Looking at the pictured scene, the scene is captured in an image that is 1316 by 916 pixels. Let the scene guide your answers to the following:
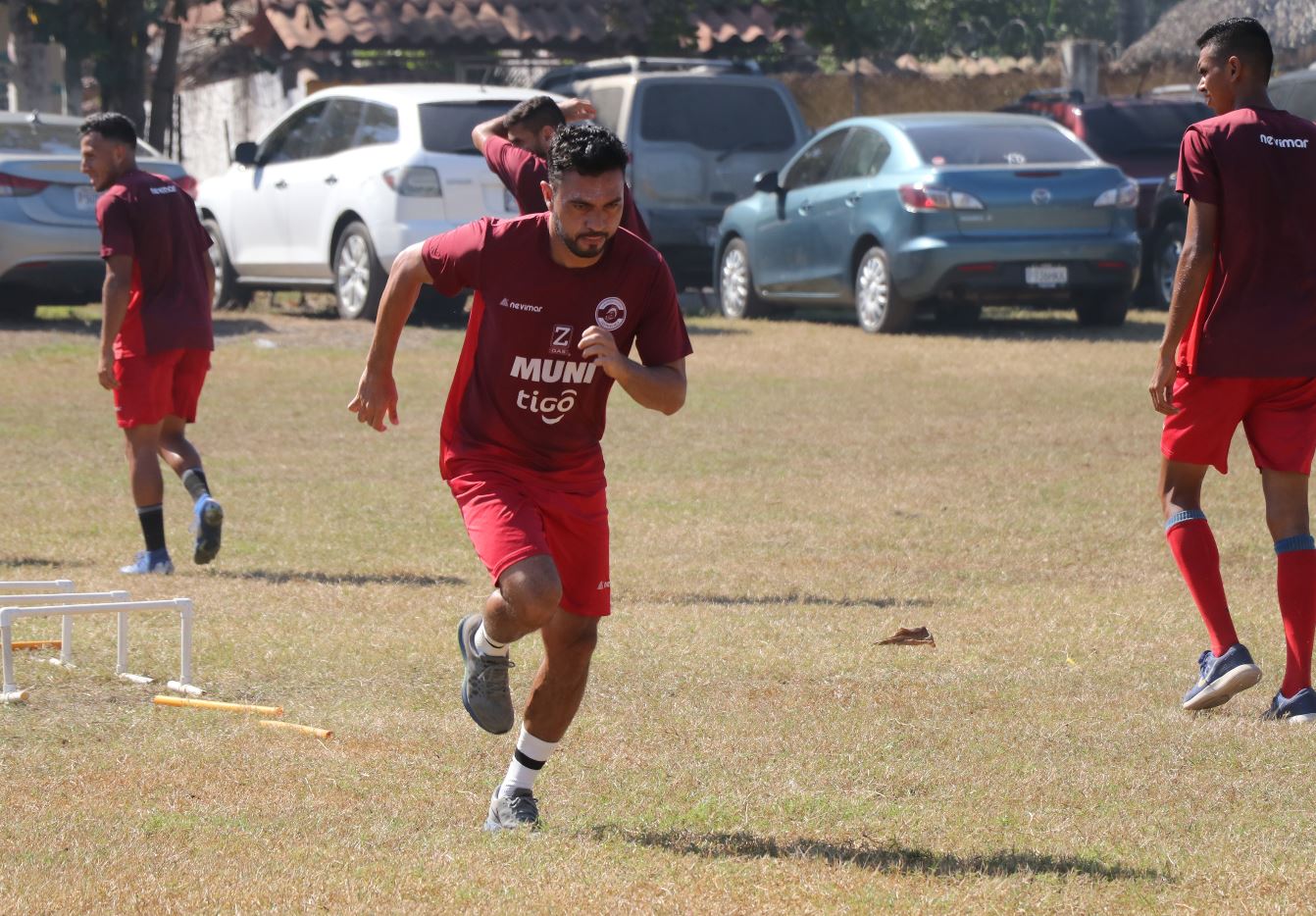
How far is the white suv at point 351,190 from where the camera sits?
644 inches

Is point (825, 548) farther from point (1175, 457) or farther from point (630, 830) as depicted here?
point (630, 830)

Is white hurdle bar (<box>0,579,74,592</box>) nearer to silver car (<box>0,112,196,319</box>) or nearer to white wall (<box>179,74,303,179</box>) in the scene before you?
silver car (<box>0,112,196,319</box>)

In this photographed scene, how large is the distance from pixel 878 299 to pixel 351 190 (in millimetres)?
4479

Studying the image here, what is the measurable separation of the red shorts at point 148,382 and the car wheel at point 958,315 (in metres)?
10.3

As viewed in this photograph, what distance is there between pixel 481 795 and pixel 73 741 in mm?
1239

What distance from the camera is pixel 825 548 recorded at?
916cm

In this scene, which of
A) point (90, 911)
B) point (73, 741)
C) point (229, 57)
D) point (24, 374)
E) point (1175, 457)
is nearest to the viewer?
point (90, 911)

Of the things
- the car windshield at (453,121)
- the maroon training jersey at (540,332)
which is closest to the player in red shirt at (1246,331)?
the maroon training jersey at (540,332)

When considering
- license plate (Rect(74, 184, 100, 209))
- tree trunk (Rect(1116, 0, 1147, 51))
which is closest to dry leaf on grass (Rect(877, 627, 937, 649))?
license plate (Rect(74, 184, 100, 209))

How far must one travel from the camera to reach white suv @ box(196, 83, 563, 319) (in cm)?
1636

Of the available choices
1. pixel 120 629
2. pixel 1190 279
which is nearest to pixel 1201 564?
pixel 1190 279

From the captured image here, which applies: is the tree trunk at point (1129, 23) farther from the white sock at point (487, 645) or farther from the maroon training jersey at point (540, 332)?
the white sock at point (487, 645)

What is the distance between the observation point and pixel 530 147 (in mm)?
7840

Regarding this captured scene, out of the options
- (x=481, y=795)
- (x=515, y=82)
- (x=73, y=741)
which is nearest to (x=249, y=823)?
(x=481, y=795)
